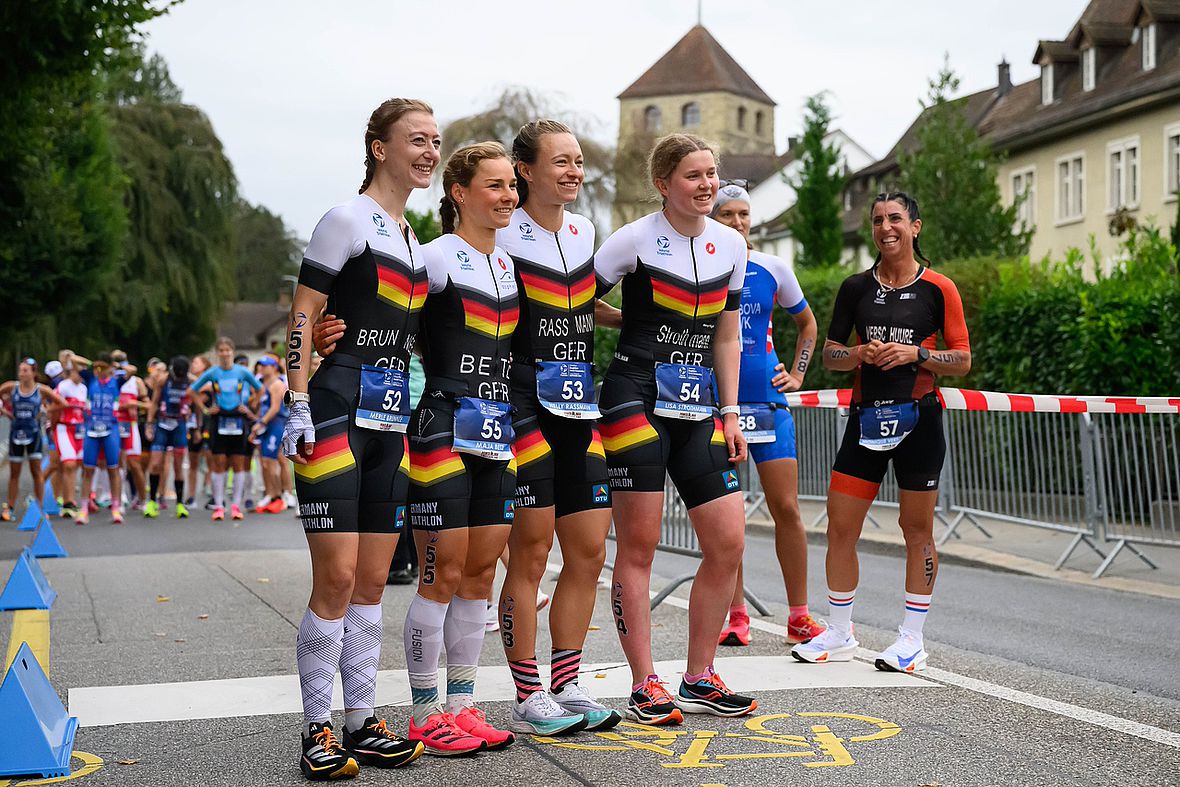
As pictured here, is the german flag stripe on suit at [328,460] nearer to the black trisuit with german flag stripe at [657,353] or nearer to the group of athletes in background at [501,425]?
the group of athletes in background at [501,425]

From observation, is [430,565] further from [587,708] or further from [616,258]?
[616,258]

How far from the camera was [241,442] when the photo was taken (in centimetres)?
1877

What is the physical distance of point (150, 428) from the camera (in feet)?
66.3

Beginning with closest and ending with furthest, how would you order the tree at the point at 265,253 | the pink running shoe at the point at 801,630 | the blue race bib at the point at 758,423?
the blue race bib at the point at 758,423 < the pink running shoe at the point at 801,630 < the tree at the point at 265,253

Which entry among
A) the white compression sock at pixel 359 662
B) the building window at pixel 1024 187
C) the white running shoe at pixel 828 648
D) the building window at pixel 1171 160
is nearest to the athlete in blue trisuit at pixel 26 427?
the white running shoe at pixel 828 648

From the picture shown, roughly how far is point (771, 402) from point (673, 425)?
177 centimetres

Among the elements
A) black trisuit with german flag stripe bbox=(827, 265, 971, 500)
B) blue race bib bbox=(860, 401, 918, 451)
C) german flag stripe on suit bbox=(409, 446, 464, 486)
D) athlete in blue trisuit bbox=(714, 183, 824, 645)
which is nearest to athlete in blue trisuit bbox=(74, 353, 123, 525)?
athlete in blue trisuit bbox=(714, 183, 824, 645)

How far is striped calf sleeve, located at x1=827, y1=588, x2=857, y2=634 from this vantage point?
24.1 ft

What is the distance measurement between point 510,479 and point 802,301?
2827 mm

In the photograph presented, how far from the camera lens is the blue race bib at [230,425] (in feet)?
61.1

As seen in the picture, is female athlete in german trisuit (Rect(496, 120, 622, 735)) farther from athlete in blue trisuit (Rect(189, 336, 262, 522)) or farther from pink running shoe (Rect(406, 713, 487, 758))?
athlete in blue trisuit (Rect(189, 336, 262, 522))

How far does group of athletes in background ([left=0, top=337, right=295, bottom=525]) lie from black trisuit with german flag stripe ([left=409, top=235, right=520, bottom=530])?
13737mm

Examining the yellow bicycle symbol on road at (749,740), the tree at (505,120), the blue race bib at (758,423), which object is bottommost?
the yellow bicycle symbol on road at (749,740)

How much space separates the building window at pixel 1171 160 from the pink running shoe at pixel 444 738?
34759 millimetres
